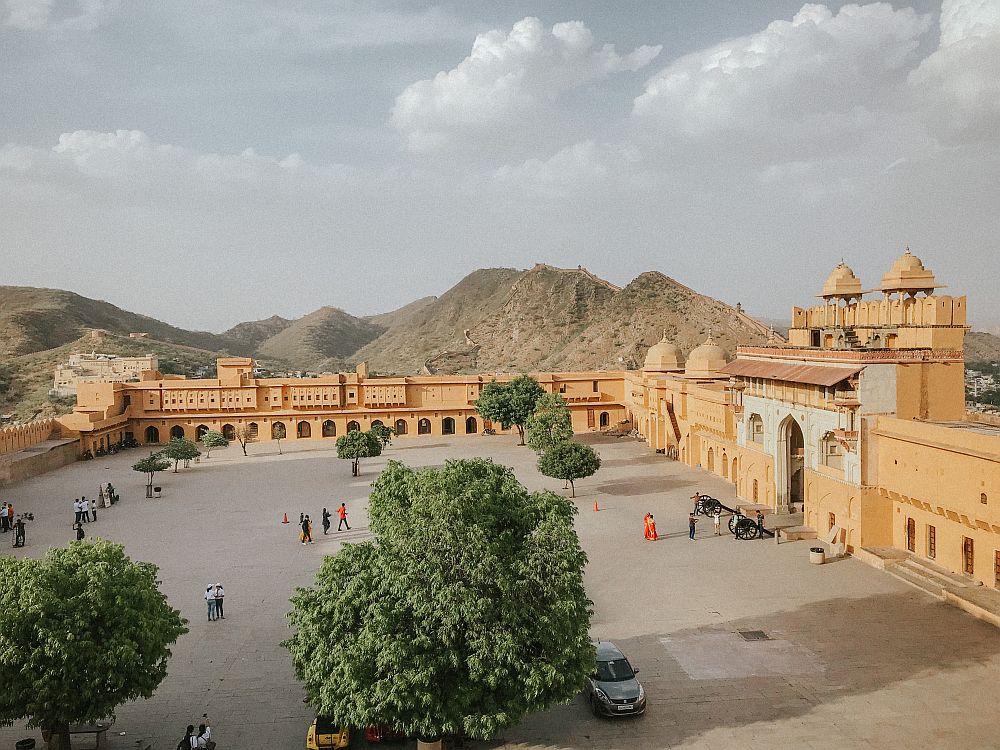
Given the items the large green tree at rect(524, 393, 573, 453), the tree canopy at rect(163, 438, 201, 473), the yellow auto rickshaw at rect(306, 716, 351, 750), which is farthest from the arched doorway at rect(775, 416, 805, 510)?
the tree canopy at rect(163, 438, 201, 473)

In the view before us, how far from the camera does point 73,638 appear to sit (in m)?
11.3

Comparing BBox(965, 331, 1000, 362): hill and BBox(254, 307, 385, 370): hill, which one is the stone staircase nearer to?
BBox(965, 331, 1000, 362): hill

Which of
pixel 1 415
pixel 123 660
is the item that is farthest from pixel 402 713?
pixel 1 415

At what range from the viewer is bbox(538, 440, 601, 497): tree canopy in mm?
32375

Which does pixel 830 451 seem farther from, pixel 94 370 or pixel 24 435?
pixel 94 370

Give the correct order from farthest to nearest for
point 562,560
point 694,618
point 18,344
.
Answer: point 18,344 < point 694,618 < point 562,560

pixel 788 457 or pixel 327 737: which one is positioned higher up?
pixel 788 457

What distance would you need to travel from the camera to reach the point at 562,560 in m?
12.2

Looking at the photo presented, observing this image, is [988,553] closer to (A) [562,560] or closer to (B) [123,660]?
(A) [562,560]

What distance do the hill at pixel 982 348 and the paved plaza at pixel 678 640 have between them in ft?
256

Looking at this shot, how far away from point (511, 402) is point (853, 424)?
29564 millimetres

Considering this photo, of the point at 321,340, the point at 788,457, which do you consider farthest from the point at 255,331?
the point at 788,457

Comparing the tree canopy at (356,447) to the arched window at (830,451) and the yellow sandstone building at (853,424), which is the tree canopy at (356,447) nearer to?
the yellow sandstone building at (853,424)

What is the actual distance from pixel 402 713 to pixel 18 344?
9736cm
